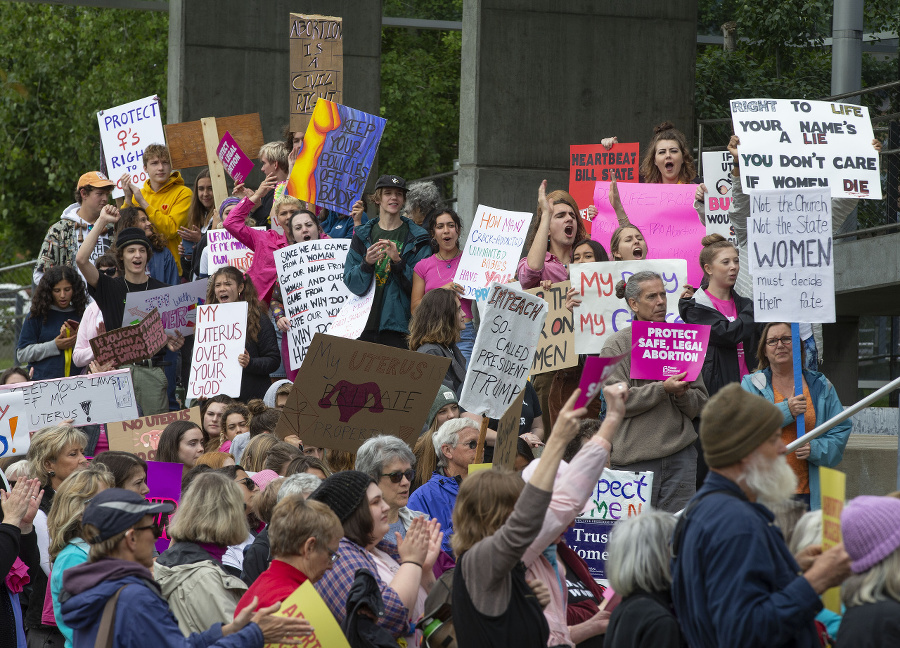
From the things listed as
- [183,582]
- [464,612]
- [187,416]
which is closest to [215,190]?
[187,416]

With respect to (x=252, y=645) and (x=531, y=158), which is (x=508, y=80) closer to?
(x=531, y=158)

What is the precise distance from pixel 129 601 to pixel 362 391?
3026mm

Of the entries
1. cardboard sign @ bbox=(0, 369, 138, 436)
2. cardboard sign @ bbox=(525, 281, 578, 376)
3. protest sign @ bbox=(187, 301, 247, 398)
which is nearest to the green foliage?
protest sign @ bbox=(187, 301, 247, 398)

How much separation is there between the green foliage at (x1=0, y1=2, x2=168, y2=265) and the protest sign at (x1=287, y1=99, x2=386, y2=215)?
17202mm

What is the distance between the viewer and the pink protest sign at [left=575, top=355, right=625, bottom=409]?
14.8 feet

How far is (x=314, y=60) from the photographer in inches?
483

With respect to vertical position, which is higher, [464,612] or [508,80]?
[508,80]

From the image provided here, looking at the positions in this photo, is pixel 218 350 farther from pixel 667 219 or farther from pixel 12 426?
pixel 667 219

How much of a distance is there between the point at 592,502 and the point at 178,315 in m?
5.30

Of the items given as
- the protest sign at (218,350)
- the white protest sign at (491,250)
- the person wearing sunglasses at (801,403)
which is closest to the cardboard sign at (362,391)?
the person wearing sunglasses at (801,403)

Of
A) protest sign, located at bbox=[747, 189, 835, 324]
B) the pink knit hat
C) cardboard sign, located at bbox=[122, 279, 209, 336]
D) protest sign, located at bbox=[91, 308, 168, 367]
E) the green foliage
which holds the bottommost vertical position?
the pink knit hat

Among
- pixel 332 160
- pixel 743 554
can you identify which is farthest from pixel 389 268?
pixel 743 554

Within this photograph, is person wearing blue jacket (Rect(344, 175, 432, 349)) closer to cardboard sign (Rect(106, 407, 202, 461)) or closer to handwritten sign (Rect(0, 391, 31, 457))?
cardboard sign (Rect(106, 407, 202, 461))

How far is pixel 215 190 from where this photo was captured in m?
12.5
